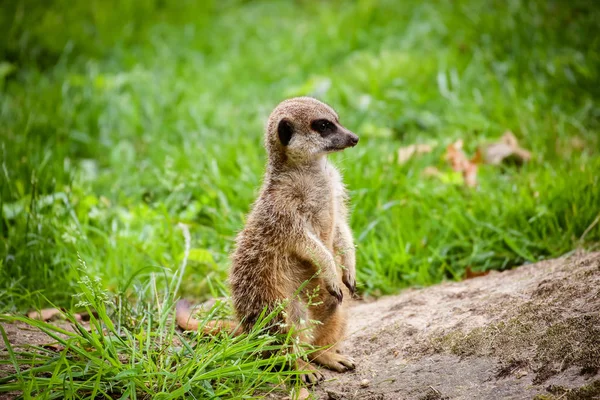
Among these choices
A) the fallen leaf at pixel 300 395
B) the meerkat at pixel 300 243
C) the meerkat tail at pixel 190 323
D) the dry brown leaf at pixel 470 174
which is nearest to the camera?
the fallen leaf at pixel 300 395

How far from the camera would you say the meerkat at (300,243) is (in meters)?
3.03

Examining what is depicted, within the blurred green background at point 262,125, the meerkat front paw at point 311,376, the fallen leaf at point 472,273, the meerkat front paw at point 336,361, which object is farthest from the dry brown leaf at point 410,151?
the meerkat front paw at point 311,376

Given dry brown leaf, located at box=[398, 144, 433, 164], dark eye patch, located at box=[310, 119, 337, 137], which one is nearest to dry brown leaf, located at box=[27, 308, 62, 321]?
dark eye patch, located at box=[310, 119, 337, 137]

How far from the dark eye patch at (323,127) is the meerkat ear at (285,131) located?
0.11m

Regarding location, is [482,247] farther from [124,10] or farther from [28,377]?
[124,10]

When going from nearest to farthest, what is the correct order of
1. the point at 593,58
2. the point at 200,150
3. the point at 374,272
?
the point at 374,272 < the point at 200,150 < the point at 593,58

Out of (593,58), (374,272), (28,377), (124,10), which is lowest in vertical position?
(374,272)

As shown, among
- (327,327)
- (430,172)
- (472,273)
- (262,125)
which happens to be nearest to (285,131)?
(327,327)

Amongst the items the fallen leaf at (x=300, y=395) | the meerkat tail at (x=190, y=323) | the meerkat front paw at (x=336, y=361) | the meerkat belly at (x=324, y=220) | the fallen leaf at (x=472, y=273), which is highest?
the meerkat belly at (x=324, y=220)

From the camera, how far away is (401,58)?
654 centimetres

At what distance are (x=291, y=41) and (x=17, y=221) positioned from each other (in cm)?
433

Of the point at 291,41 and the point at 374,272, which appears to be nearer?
the point at 374,272

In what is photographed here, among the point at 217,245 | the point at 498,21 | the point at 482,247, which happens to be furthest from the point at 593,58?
the point at 217,245

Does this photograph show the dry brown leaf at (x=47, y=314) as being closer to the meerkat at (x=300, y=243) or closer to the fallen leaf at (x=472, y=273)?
the meerkat at (x=300, y=243)
